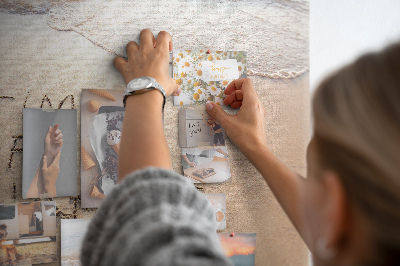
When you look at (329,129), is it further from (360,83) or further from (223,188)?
(223,188)

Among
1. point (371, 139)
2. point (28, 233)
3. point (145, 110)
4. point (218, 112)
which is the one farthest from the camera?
point (218, 112)

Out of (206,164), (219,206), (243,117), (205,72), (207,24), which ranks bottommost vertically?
(219,206)

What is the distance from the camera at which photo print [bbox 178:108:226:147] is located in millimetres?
875

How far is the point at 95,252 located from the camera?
443 mm

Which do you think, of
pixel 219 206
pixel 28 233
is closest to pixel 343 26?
pixel 219 206

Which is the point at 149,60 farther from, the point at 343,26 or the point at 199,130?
the point at 343,26

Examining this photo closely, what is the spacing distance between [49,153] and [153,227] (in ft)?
1.71

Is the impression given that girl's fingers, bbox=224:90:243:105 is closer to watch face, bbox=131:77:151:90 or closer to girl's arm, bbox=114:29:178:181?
girl's arm, bbox=114:29:178:181

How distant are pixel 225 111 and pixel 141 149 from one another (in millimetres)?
404

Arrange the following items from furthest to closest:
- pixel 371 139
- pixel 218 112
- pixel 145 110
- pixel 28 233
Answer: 1. pixel 218 112
2. pixel 28 233
3. pixel 145 110
4. pixel 371 139

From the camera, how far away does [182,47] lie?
879mm

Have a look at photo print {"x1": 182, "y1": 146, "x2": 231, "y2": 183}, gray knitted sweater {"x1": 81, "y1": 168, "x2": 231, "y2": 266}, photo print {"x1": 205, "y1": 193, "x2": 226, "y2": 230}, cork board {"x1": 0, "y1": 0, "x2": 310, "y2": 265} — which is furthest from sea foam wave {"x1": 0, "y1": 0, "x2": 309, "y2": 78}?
gray knitted sweater {"x1": 81, "y1": 168, "x2": 231, "y2": 266}

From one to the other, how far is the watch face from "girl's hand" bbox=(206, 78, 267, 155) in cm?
25

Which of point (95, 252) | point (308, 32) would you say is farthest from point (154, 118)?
point (308, 32)
